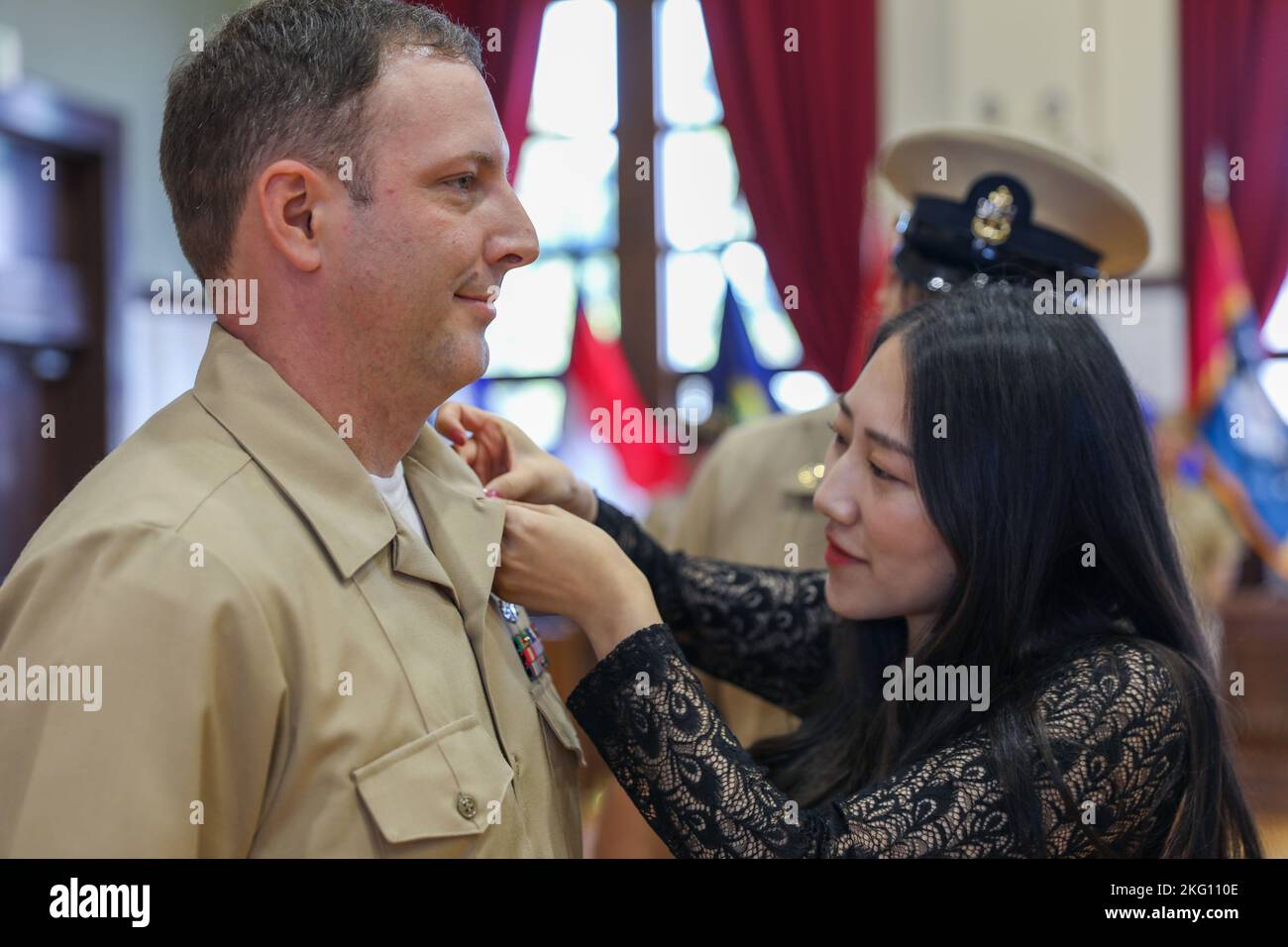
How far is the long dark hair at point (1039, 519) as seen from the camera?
1.48 m

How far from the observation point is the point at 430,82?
119cm

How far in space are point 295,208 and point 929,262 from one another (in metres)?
1.39

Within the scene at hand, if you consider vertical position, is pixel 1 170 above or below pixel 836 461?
above

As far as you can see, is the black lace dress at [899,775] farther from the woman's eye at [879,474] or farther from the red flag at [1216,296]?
the red flag at [1216,296]

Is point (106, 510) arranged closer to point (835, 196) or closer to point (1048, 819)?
point (1048, 819)

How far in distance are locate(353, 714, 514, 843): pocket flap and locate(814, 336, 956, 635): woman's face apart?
1.87ft

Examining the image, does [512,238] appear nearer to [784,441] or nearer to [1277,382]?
[784,441]

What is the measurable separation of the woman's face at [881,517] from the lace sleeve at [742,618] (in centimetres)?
31

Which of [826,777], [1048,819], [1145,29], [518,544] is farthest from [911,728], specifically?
[1145,29]

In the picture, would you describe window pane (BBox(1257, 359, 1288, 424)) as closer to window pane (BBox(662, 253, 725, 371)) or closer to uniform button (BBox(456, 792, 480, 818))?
window pane (BBox(662, 253, 725, 371))

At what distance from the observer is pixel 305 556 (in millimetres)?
1096

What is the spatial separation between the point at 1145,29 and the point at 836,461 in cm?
456

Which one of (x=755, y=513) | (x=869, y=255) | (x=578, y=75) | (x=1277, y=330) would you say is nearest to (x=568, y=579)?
(x=755, y=513)

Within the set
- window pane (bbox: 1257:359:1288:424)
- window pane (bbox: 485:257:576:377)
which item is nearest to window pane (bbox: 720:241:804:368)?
window pane (bbox: 485:257:576:377)
